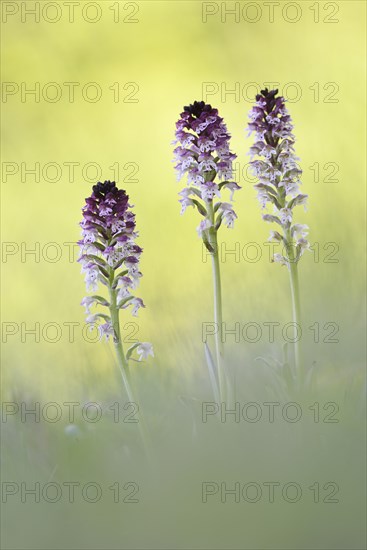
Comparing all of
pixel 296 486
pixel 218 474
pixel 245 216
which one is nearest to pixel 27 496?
pixel 218 474

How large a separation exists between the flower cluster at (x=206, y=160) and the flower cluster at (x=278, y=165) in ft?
0.45

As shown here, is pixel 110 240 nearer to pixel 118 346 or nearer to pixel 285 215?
pixel 118 346

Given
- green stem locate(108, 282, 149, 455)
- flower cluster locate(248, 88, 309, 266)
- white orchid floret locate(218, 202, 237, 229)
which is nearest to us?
green stem locate(108, 282, 149, 455)

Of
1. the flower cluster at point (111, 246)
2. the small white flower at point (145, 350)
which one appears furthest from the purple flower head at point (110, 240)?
the small white flower at point (145, 350)

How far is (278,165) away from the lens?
1.83m

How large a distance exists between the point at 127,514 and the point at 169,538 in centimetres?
9

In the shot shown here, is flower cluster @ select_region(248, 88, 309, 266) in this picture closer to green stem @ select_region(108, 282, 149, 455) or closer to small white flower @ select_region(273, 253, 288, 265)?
small white flower @ select_region(273, 253, 288, 265)

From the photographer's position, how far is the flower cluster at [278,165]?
182 centimetres

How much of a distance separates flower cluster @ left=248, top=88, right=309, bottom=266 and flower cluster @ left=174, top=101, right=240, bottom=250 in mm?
138

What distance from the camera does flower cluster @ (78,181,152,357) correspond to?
1.61 metres

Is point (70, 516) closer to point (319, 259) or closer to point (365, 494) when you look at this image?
point (365, 494)

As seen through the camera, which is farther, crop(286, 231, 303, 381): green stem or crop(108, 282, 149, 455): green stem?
crop(286, 231, 303, 381): green stem

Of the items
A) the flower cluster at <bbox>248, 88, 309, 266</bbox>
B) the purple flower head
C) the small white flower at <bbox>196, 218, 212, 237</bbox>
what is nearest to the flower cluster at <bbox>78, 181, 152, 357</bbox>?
the purple flower head

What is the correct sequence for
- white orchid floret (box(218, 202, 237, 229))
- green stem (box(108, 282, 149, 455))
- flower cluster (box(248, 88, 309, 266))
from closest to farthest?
1. green stem (box(108, 282, 149, 455))
2. white orchid floret (box(218, 202, 237, 229))
3. flower cluster (box(248, 88, 309, 266))
